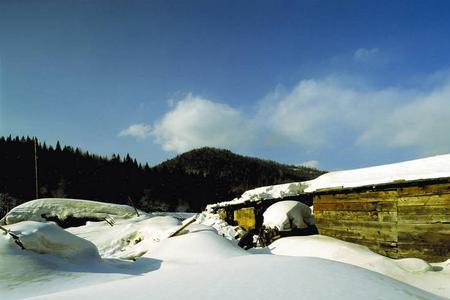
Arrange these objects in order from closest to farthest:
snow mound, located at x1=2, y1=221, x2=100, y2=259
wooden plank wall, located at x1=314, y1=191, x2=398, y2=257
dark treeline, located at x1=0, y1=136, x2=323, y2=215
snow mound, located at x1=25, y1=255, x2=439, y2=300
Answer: snow mound, located at x1=25, y1=255, x2=439, y2=300
snow mound, located at x1=2, y1=221, x2=100, y2=259
wooden plank wall, located at x1=314, y1=191, x2=398, y2=257
dark treeline, located at x1=0, y1=136, x2=323, y2=215

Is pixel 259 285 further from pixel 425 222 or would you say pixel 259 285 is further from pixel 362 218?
pixel 362 218

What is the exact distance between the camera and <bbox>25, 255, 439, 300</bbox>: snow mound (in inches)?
120

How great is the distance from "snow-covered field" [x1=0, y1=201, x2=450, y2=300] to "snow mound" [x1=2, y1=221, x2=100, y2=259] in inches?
0.7

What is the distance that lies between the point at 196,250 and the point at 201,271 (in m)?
3.40

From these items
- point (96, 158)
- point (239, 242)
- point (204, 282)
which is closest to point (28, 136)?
point (96, 158)

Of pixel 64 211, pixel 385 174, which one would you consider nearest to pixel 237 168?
pixel 64 211

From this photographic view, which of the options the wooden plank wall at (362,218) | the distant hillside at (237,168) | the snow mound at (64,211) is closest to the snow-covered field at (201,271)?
the wooden plank wall at (362,218)

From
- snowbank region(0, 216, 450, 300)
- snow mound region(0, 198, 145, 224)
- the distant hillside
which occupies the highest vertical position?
the distant hillside

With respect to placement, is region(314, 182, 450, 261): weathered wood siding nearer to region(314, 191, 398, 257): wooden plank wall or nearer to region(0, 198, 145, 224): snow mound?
region(314, 191, 398, 257): wooden plank wall

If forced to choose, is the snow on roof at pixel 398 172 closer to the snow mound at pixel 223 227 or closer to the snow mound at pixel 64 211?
the snow mound at pixel 223 227

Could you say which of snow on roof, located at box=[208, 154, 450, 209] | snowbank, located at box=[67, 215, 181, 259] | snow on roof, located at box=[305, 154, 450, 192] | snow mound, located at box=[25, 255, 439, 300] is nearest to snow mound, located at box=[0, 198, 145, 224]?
snowbank, located at box=[67, 215, 181, 259]

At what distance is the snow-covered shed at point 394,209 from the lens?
7996mm

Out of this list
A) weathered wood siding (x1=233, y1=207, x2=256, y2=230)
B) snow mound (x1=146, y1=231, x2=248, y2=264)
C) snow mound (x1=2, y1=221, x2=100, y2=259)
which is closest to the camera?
snow mound (x1=2, y1=221, x2=100, y2=259)

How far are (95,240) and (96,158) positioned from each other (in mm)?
44180
